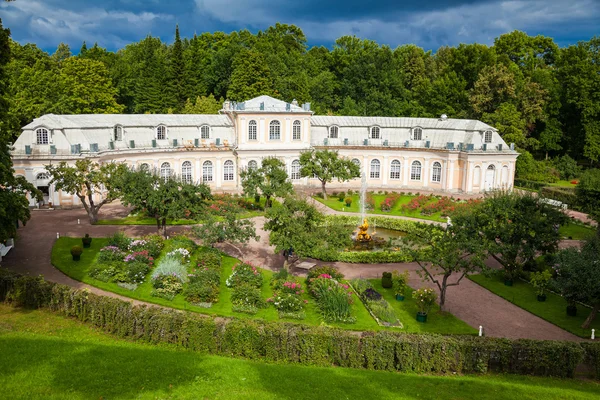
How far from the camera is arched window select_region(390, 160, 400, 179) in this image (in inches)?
2108

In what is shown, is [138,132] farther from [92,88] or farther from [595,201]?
[595,201]

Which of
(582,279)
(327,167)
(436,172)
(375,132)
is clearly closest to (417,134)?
(375,132)

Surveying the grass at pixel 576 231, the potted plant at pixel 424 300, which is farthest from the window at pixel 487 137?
the potted plant at pixel 424 300

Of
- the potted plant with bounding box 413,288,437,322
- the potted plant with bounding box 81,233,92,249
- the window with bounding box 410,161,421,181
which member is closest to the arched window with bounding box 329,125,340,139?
the window with bounding box 410,161,421,181

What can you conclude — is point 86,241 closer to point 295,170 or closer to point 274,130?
point 274,130

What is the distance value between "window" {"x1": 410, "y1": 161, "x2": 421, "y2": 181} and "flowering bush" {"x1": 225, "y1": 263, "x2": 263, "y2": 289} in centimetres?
3048

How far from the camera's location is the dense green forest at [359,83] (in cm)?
5891

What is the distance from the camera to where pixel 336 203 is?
4606 cm

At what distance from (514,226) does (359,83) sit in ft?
157

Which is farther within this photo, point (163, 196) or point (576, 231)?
point (576, 231)

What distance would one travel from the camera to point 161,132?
49.2 metres

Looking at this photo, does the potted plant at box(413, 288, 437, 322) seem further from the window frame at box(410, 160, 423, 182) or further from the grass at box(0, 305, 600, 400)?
the window frame at box(410, 160, 423, 182)

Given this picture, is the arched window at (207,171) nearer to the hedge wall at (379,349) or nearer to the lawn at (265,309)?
the lawn at (265,309)

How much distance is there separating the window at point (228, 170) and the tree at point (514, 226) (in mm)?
27314
